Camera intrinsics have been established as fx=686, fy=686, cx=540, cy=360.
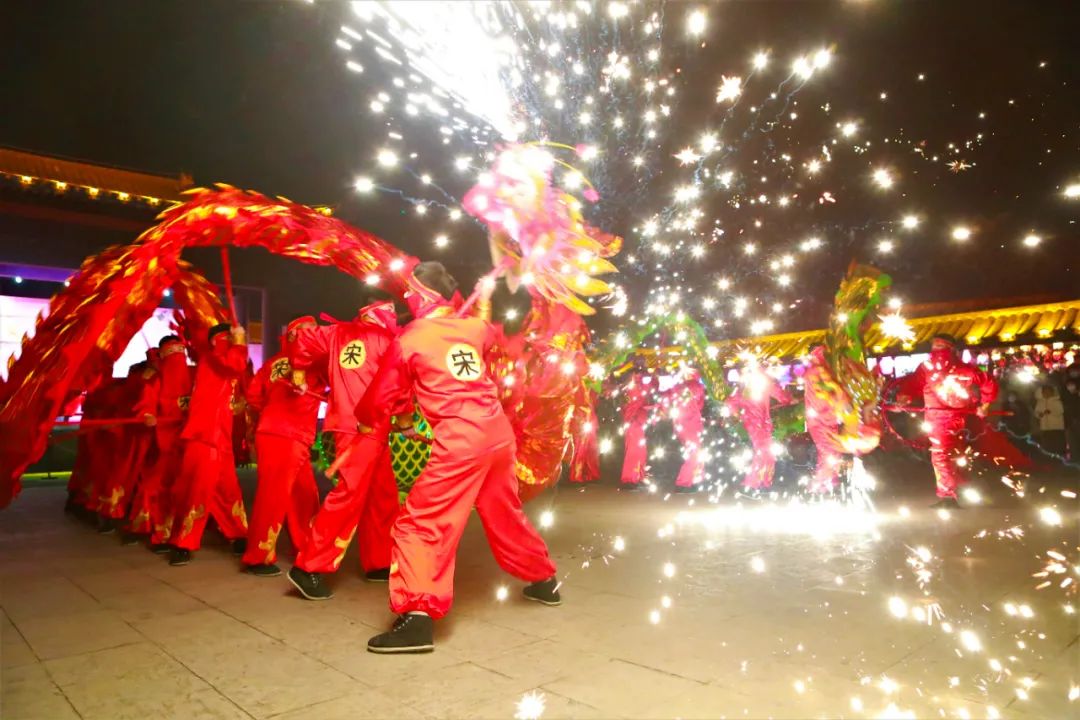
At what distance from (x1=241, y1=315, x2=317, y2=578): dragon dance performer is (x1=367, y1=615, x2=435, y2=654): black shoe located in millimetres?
1602

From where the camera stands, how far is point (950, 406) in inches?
257

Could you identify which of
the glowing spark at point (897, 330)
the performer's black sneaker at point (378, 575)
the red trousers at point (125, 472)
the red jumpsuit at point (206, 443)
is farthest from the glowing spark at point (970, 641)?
the glowing spark at point (897, 330)

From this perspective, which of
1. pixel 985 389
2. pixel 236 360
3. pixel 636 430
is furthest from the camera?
pixel 636 430

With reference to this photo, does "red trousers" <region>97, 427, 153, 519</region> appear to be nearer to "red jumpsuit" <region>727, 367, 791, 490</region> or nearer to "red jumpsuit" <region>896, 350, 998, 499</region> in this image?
"red jumpsuit" <region>727, 367, 791, 490</region>

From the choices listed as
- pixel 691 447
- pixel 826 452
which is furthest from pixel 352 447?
pixel 691 447

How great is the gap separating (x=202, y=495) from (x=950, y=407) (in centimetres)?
641

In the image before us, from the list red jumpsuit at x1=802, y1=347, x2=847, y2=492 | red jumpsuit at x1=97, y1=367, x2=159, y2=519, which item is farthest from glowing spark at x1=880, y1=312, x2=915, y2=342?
red jumpsuit at x1=97, y1=367, x2=159, y2=519

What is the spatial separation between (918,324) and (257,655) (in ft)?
37.5

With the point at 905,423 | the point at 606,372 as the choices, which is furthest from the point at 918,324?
the point at 606,372

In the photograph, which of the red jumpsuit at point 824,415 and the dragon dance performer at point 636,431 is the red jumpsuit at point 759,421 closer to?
the red jumpsuit at point 824,415

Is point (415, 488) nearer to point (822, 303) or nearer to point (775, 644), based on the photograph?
point (775, 644)

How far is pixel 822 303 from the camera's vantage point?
13.3m

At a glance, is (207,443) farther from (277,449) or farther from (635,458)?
(635,458)

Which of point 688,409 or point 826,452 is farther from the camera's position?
point 688,409
